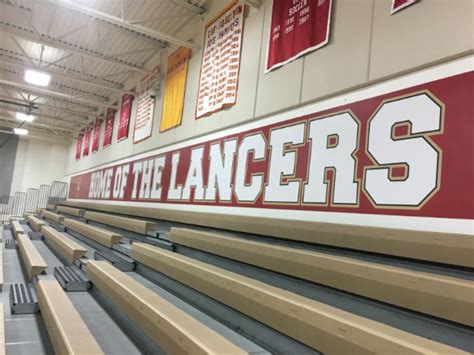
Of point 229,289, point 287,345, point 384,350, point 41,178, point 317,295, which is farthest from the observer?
point 41,178

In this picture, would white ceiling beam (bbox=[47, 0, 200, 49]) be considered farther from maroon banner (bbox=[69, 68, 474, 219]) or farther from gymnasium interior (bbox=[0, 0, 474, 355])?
maroon banner (bbox=[69, 68, 474, 219])

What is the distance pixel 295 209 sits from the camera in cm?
286

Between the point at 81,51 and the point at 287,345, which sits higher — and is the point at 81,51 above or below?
Result: above

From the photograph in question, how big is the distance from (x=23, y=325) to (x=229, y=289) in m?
1.41

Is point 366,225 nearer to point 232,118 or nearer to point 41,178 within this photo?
point 232,118

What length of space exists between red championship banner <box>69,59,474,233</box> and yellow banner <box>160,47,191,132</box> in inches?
53.0

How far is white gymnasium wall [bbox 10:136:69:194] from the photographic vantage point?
14239mm

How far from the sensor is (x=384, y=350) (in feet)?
4.01

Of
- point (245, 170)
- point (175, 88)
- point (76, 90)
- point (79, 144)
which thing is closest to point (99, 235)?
point (245, 170)

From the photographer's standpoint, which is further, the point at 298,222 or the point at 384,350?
the point at 298,222

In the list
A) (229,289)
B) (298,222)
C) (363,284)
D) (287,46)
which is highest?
(287,46)

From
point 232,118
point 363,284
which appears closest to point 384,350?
point 363,284

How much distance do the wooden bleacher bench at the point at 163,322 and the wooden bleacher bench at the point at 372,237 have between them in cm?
90

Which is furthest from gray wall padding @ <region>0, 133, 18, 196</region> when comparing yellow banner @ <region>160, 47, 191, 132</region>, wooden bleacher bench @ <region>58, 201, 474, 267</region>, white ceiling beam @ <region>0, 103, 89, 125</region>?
wooden bleacher bench @ <region>58, 201, 474, 267</region>
